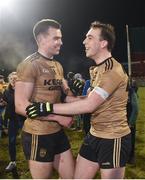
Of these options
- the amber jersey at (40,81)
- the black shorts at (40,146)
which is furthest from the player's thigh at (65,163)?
the amber jersey at (40,81)

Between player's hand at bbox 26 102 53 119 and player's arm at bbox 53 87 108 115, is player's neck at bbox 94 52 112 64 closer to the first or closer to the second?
player's arm at bbox 53 87 108 115

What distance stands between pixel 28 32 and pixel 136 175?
41143 mm

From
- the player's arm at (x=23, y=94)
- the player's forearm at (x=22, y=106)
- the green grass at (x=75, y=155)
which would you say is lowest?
the green grass at (x=75, y=155)

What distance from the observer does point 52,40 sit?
4.48m

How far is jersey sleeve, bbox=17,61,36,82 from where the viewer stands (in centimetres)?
427

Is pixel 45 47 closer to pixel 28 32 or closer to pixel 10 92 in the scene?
pixel 10 92

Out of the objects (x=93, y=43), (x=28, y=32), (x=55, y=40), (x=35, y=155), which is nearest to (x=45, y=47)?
(x=55, y=40)

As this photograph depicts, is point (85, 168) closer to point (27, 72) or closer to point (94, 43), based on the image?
point (27, 72)

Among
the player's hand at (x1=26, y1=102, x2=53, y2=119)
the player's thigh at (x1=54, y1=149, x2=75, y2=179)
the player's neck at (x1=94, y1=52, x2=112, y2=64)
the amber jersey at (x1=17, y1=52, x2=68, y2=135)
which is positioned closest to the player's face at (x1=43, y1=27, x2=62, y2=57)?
the amber jersey at (x1=17, y1=52, x2=68, y2=135)

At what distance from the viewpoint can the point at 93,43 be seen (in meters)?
4.22

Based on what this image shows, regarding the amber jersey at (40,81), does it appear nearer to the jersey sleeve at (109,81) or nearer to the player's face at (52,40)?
the player's face at (52,40)

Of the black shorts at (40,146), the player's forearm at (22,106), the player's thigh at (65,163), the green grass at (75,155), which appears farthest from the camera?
the green grass at (75,155)

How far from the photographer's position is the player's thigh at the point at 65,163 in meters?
4.68

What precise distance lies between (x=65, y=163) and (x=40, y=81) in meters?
1.12
